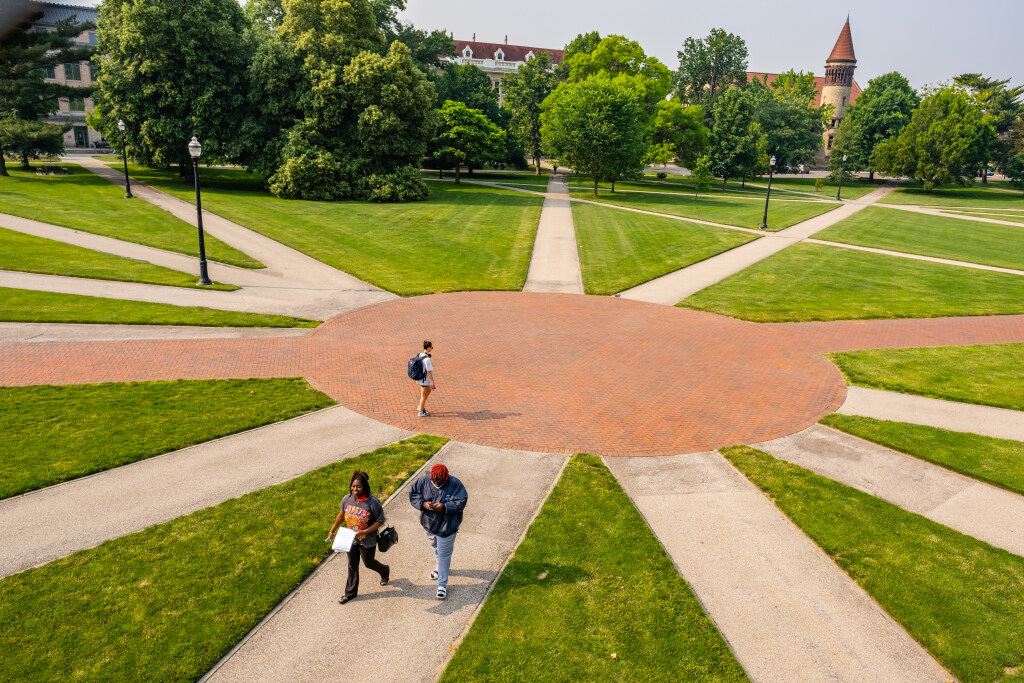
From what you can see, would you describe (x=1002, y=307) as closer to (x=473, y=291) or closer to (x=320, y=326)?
(x=473, y=291)

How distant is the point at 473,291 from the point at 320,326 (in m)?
6.03

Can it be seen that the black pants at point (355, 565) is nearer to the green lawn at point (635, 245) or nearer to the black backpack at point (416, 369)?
the black backpack at point (416, 369)

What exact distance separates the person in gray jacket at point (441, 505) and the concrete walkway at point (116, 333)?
410 inches

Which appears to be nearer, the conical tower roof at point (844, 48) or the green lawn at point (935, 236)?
the green lawn at point (935, 236)

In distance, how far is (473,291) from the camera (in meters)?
21.4

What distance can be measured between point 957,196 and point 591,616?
275 ft

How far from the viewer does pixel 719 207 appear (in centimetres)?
4875

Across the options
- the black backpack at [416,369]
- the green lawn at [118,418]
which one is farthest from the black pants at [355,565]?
the green lawn at [118,418]

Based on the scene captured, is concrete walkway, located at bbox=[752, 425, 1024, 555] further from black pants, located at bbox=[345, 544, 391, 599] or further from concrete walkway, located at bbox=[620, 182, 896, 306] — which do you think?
concrete walkway, located at bbox=[620, 182, 896, 306]

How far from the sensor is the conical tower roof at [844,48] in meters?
111

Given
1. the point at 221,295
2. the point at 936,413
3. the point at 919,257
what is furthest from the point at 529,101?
the point at 936,413

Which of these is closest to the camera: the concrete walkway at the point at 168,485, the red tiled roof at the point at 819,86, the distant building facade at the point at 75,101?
the concrete walkway at the point at 168,485

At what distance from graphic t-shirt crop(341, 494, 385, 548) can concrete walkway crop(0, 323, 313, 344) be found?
1014 centimetres

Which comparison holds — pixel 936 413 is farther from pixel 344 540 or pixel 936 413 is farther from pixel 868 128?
pixel 868 128
